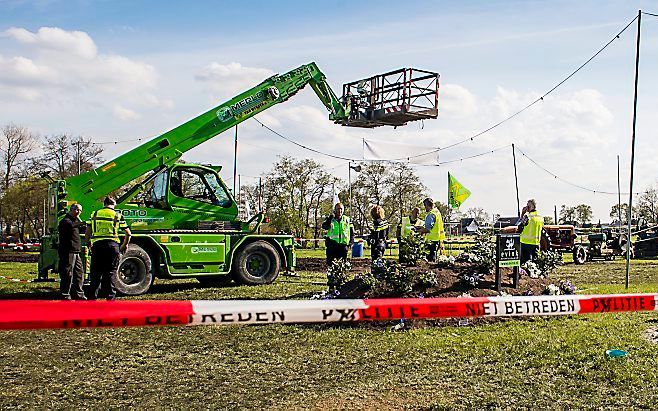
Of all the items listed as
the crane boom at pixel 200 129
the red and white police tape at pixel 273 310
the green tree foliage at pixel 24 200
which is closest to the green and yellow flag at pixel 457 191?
the crane boom at pixel 200 129

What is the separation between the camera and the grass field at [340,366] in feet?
19.9

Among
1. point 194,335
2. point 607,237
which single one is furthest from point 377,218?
point 607,237

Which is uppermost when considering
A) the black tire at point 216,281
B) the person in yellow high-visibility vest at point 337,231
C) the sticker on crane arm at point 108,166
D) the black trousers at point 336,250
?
the sticker on crane arm at point 108,166

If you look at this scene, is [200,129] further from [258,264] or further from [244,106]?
[258,264]

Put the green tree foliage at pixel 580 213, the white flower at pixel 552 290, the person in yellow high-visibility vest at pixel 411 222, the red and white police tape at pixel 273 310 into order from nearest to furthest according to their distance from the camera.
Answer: the red and white police tape at pixel 273 310
the white flower at pixel 552 290
the person in yellow high-visibility vest at pixel 411 222
the green tree foliage at pixel 580 213

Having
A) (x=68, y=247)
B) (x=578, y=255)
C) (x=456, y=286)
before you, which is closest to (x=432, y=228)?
(x=456, y=286)

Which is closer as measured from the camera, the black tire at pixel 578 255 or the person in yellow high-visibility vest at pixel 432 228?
the person in yellow high-visibility vest at pixel 432 228

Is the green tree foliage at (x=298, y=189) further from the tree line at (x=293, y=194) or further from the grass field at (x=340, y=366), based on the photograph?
the grass field at (x=340, y=366)

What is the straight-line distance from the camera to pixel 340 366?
23.8 feet

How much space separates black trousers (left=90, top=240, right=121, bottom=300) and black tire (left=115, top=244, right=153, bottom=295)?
1.23 meters

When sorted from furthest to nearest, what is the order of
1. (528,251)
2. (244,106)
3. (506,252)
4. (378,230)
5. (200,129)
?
(244,106) < (200,129) < (378,230) < (528,251) < (506,252)

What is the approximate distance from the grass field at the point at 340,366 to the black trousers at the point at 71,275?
129 inches

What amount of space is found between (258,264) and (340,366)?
8.92m

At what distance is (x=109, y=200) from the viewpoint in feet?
42.7
